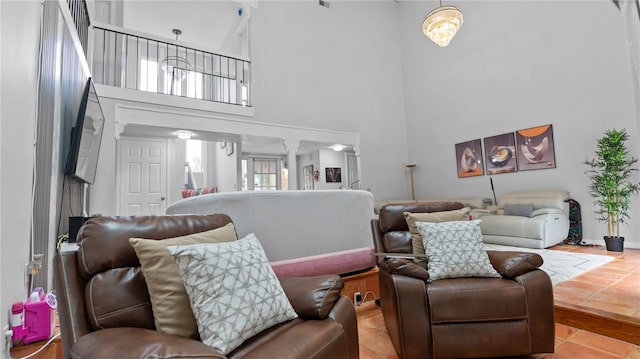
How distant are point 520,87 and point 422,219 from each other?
200 inches

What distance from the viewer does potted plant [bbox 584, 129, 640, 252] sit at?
3959 mm

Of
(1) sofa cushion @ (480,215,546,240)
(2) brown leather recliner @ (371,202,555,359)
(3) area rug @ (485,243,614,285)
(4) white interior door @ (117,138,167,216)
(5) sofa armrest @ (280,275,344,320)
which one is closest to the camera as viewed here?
(5) sofa armrest @ (280,275,344,320)

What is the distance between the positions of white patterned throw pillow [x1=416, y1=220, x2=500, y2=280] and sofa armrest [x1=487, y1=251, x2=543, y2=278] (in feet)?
0.17

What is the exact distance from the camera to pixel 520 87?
5.57 m

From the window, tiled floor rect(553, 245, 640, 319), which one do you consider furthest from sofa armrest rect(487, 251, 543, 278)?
the window

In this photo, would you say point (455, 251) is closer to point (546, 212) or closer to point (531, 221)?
point (531, 221)

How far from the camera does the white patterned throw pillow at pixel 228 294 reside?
3.39 feet

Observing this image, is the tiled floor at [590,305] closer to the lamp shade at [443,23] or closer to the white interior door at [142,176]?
the lamp shade at [443,23]

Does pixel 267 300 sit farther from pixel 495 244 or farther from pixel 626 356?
pixel 495 244

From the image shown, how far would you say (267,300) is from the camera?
1.17 m

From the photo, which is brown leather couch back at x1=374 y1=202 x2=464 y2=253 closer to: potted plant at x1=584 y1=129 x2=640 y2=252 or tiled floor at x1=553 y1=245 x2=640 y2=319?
tiled floor at x1=553 y1=245 x2=640 y2=319

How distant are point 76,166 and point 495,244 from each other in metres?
5.52

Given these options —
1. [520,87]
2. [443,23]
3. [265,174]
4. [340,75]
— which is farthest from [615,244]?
[265,174]

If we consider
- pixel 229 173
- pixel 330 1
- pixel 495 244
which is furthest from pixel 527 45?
pixel 229 173
